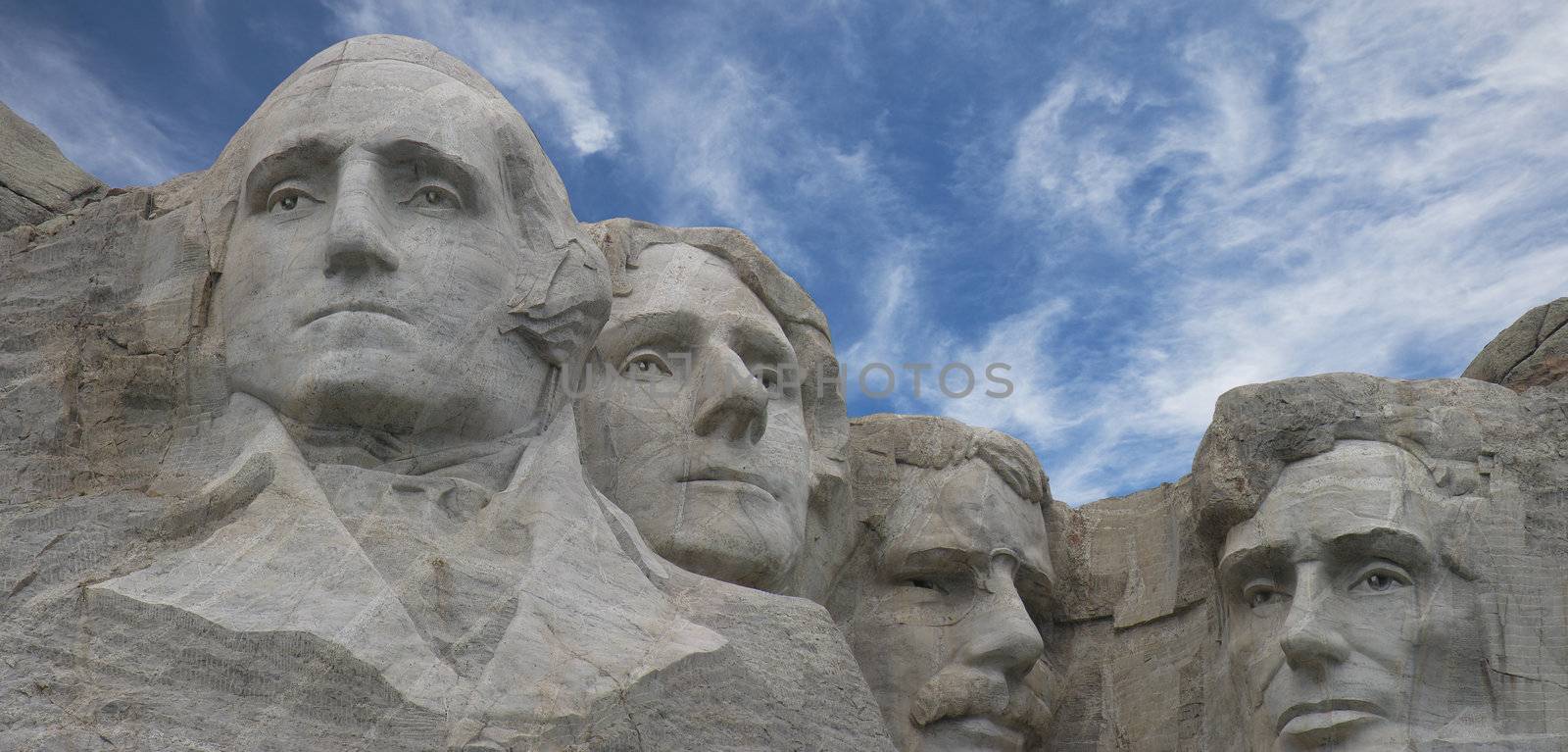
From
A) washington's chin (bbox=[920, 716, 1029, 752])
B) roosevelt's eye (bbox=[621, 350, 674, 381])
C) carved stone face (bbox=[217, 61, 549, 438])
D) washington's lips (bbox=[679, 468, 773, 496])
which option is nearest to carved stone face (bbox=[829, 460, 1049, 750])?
washington's chin (bbox=[920, 716, 1029, 752])

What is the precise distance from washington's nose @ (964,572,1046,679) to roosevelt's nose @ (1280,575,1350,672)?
1.12 m

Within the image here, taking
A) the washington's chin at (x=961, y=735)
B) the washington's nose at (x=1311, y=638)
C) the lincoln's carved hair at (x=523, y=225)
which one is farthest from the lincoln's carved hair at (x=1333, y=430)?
the lincoln's carved hair at (x=523, y=225)

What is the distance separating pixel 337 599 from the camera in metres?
6.51

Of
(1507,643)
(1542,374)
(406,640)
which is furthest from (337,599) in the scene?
(1542,374)

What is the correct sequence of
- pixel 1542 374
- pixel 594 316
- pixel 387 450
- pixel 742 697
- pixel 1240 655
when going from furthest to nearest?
pixel 1542 374 < pixel 1240 655 < pixel 594 316 < pixel 387 450 < pixel 742 697

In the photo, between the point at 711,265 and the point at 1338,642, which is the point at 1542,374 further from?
the point at 711,265

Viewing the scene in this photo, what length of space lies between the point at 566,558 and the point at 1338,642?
2.97 metres

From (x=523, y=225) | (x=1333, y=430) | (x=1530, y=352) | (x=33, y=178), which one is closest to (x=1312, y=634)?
(x=1333, y=430)

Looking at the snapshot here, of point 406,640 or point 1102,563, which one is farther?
point 1102,563

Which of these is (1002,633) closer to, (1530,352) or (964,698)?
(964,698)

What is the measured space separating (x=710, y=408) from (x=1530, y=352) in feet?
12.2

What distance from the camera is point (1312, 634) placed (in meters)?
8.12

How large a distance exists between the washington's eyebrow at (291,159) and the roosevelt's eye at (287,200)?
0.17 feet

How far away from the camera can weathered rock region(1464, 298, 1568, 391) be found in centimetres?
938
